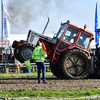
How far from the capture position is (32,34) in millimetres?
13398

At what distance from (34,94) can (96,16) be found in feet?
74.8

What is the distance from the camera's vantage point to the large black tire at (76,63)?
12724 millimetres

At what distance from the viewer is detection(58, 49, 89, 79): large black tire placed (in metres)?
12.7

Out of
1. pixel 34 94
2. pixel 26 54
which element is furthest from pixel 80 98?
pixel 26 54

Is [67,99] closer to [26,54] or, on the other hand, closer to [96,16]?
[26,54]

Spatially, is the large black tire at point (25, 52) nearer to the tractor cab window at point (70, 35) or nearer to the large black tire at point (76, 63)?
the tractor cab window at point (70, 35)

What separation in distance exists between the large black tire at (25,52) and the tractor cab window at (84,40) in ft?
Result: 26.8

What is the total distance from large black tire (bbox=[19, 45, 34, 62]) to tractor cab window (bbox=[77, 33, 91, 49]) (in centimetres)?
816

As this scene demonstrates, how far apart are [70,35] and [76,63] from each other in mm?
1444

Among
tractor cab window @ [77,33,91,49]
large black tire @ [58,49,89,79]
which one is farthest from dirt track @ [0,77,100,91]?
tractor cab window @ [77,33,91,49]

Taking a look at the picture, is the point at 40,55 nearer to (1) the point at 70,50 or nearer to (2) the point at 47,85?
(2) the point at 47,85

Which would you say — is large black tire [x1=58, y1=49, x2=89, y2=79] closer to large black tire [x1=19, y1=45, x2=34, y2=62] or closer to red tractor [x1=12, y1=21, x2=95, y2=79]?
red tractor [x1=12, y1=21, x2=95, y2=79]

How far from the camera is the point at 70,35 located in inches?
520

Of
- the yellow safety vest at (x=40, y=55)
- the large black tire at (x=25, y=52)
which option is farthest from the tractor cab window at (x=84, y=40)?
the large black tire at (x=25, y=52)
